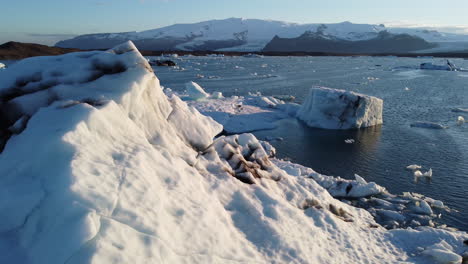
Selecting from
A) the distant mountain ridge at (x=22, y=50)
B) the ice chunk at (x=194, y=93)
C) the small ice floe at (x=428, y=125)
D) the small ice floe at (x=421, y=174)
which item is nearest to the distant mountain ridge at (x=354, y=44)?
the distant mountain ridge at (x=22, y=50)

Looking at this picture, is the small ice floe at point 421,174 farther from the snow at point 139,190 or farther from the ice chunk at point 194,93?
the ice chunk at point 194,93

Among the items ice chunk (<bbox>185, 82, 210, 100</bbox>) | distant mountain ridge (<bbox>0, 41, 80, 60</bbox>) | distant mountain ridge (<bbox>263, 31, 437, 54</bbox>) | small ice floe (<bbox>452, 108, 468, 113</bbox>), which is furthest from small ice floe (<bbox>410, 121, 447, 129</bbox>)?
distant mountain ridge (<bbox>263, 31, 437, 54</bbox>)

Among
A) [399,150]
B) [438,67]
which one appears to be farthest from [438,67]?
[399,150]

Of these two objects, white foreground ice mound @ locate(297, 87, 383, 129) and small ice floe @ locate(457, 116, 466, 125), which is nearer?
white foreground ice mound @ locate(297, 87, 383, 129)

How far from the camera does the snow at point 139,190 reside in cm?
304

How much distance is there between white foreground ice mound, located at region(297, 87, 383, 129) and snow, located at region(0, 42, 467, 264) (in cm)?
1035

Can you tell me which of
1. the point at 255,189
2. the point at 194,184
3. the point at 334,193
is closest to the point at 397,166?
the point at 334,193

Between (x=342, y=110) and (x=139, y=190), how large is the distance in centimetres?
1511

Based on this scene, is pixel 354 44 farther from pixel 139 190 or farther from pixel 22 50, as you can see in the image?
pixel 139 190

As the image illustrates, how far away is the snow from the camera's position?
3043 mm

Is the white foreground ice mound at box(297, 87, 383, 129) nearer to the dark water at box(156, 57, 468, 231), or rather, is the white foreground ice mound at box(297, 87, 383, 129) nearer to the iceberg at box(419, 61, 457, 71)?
the dark water at box(156, 57, 468, 231)

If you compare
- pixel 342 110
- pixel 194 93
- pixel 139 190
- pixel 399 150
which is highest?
pixel 139 190

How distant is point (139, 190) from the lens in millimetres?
3691

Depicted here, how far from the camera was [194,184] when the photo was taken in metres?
4.75
